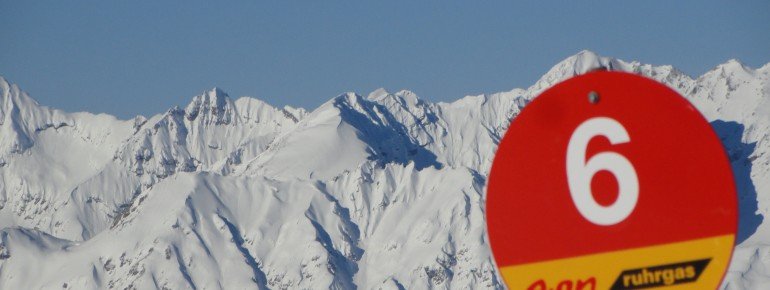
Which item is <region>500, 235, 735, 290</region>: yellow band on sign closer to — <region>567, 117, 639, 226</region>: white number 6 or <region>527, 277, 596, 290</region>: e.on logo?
<region>527, 277, 596, 290</region>: e.on logo

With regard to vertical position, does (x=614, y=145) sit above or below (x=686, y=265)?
above

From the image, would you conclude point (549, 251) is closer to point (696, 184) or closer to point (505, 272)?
point (505, 272)

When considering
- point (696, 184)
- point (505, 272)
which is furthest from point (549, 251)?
point (696, 184)

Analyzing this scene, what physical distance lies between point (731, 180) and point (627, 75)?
0.92 meters

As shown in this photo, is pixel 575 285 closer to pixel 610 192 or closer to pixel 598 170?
pixel 610 192

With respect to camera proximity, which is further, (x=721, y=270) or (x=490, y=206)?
(x=490, y=206)

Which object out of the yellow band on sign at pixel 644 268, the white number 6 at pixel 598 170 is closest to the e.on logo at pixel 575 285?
the yellow band on sign at pixel 644 268

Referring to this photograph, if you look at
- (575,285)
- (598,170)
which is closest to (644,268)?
(575,285)

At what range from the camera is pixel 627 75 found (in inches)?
410

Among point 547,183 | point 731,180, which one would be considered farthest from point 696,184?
point 547,183

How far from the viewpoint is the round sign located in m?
10.1

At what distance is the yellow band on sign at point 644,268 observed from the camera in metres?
10.1

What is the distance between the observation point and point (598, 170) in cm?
1051

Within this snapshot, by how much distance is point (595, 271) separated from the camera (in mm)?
10398
